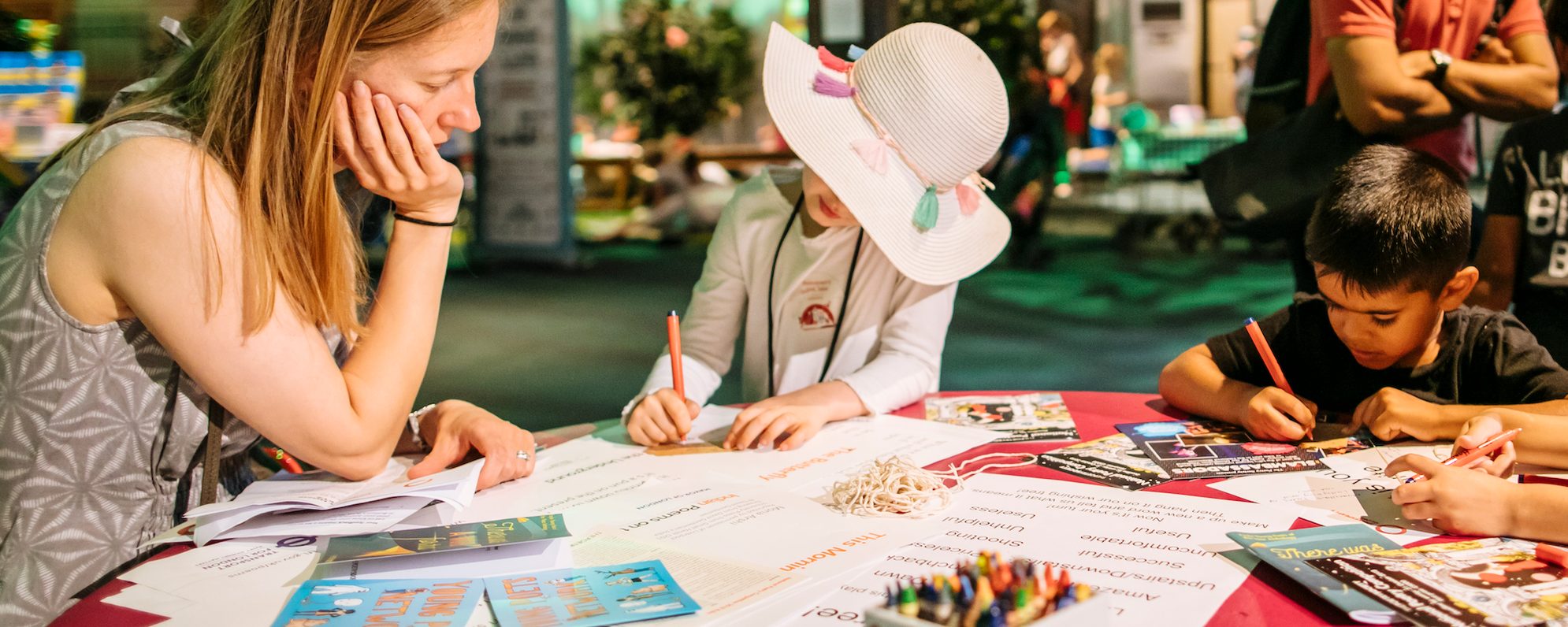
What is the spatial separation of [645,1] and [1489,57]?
7.12 meters

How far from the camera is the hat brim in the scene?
1682mm

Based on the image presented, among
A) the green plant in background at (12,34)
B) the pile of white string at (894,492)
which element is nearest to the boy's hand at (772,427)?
the pile of white string at (894,492)

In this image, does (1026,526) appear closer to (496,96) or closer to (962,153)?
(962,153)

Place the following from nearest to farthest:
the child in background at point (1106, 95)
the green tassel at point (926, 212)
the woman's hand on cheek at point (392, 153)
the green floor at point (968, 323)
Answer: the woman's hand on cheek at point (392, 153), the green tassel at point (926, 212), the green floor at point (968, 323), the child in background at point (1106, 95)

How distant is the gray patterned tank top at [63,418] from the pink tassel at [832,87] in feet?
3.00

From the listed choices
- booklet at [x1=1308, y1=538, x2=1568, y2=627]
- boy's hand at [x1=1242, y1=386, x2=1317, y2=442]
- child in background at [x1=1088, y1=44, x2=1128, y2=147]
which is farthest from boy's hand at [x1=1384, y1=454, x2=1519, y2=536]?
child in background at [x1=1088, y1=44, x2=1128, y2=147]

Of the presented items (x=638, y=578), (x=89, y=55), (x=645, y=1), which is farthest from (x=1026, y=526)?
(x=645, y=1)

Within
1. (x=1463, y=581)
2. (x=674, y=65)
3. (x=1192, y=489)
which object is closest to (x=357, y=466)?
(x=1192, y=489)

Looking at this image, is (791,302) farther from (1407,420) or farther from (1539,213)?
(1539,213)

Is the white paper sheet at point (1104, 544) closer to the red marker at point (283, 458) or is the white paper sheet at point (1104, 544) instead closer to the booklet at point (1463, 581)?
the booklet at point (1463, 581)

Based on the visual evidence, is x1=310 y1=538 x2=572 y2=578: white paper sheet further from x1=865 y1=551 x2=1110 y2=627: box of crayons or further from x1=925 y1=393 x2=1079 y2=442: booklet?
x1=925 y1=393 x2=1079 y2=442: booklet

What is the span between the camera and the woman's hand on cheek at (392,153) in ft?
4.16

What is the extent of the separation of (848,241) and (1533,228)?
4.43 ft

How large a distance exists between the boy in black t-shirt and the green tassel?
1.49 feet
